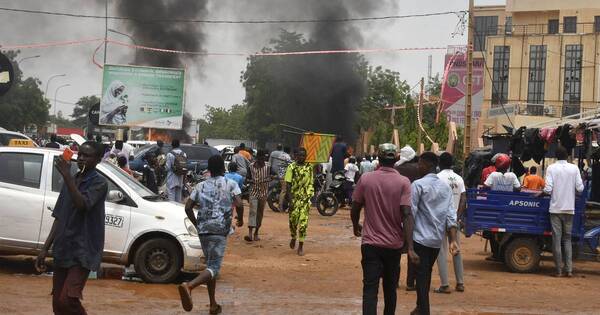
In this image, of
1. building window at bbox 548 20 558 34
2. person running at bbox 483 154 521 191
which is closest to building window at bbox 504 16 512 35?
building window at bbox 548 20 558 34

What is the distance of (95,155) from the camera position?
19.6 feet

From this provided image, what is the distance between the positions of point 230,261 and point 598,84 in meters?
67.3

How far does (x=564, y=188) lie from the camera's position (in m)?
11.4

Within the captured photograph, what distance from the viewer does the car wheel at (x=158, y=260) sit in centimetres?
977

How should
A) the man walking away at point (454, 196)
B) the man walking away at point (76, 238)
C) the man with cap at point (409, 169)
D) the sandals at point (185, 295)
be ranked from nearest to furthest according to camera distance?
1. the man walking away at point (76, 238)
2. the sandals at point (185, 295)
3. the man with cap at point (409, 169)
4. the man walking away at point (454, 196)

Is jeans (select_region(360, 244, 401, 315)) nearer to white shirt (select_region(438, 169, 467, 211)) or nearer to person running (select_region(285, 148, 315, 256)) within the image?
white shirt (select_region(438, 169, 467, 211))

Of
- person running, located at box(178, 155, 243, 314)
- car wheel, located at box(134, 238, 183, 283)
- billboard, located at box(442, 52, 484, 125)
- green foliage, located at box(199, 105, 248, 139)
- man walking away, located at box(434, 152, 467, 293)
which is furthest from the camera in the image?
green foliage, located at box(199, 105, 248, 139)

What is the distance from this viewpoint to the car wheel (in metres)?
9.77

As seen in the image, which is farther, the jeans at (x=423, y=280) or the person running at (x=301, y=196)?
the person running at (x=301, y=196)

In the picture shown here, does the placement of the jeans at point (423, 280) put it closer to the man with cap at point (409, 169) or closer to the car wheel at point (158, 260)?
the man with cap at point (409, 169)

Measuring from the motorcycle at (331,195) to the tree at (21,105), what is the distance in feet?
105

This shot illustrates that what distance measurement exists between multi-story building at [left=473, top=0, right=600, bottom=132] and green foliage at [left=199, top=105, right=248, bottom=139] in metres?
34.1

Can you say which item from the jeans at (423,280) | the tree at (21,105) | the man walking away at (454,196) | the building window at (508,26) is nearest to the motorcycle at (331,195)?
the man walking away at (454,196)

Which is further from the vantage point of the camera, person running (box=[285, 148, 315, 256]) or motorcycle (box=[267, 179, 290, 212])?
motorcycle (box=[267, 179, 290, 212])
